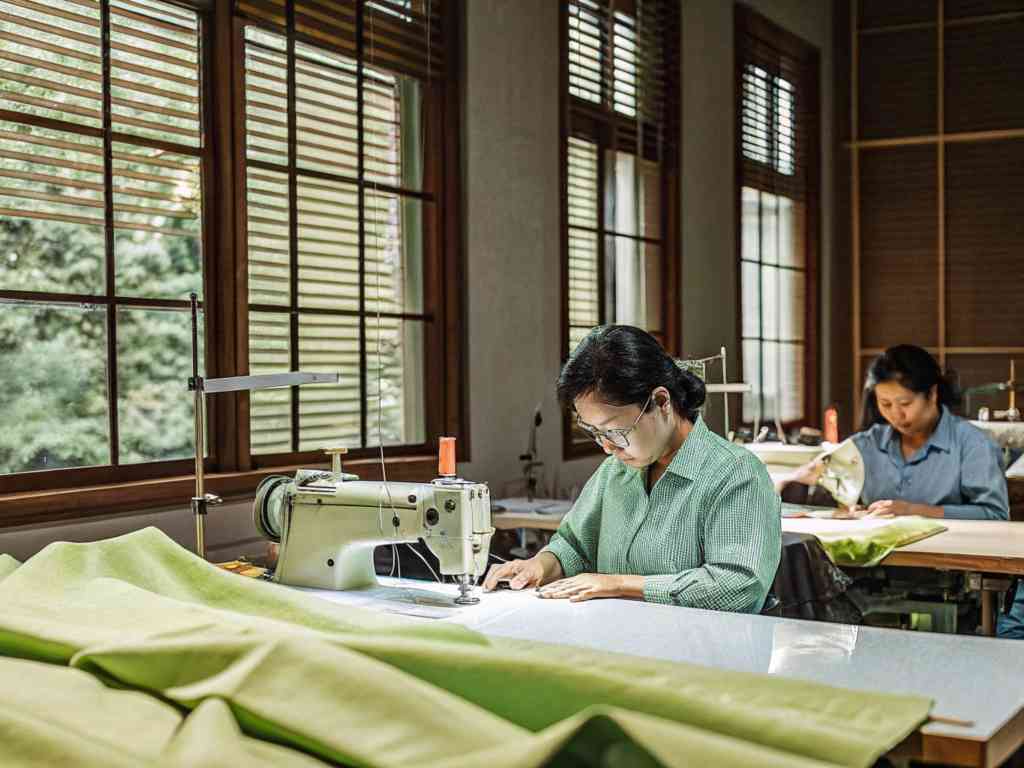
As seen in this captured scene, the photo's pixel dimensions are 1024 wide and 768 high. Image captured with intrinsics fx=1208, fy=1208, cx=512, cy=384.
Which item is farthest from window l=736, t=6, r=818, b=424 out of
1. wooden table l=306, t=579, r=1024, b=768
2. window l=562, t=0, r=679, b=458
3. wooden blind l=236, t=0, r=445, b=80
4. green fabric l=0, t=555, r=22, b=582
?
green fabric l=0, t=555, r=22, b=582

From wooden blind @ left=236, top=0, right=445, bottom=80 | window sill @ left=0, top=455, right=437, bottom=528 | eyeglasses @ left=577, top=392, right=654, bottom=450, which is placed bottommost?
window sill @ left=0, top=455, right=437, bottom=528

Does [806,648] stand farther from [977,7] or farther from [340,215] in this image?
[977,7]

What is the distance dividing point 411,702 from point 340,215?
8.88ft

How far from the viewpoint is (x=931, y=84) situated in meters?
7.27

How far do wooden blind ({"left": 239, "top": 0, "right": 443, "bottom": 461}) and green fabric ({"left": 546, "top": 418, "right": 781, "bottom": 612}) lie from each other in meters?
1.37

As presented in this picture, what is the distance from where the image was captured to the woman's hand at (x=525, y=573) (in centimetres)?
247

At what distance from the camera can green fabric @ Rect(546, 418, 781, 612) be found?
229 centimetres

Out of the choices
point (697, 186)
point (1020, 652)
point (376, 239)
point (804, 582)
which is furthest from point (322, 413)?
point (697, 186)

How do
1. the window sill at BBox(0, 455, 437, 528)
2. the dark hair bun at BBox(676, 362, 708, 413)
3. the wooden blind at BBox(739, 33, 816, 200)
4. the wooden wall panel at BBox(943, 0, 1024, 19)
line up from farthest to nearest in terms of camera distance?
the wooden wall panel at BBox(943, 0, 1024, 19), the wooden blind at BBox(739, 33, 816, 200), the window sill at BBox(0, 455, 437, 528), the dark hair bun at BBox(676, 362, 708, 413)

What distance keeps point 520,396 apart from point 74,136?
2054 millimetres

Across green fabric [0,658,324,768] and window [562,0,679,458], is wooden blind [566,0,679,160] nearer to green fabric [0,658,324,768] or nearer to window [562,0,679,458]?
window [562,0,679,458]

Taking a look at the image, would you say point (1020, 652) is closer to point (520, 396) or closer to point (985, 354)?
point (520, 396)

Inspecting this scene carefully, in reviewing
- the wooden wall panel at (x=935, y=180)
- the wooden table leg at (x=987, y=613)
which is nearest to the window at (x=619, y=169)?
the wooden table leg at (x=987, y=613)

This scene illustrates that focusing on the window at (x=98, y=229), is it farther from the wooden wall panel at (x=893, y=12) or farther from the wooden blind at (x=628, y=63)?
the wooden wall panel at (x=893, y=12)
